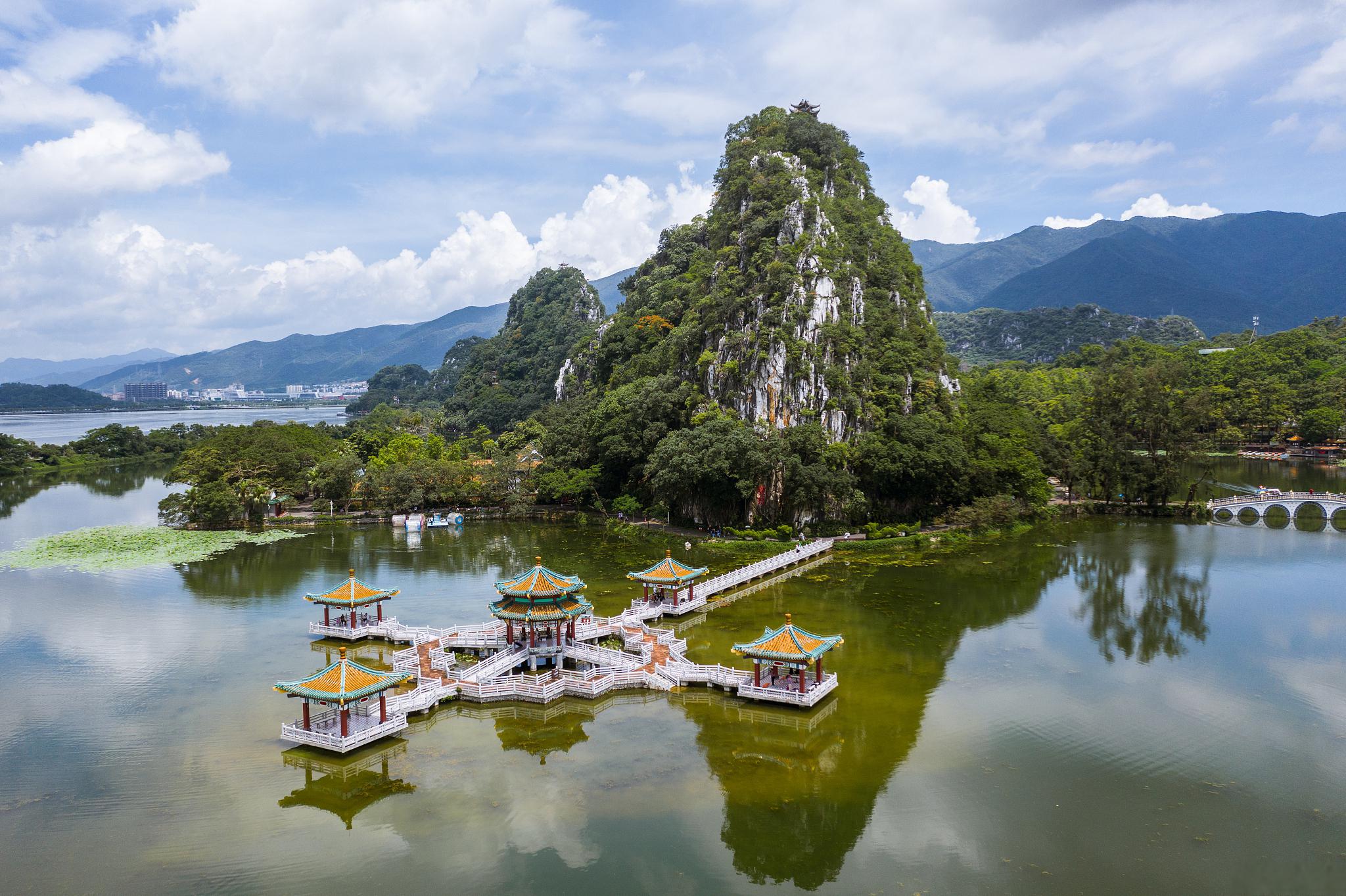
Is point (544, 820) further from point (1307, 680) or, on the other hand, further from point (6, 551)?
point (6, 551)

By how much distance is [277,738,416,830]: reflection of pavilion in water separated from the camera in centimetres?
1617

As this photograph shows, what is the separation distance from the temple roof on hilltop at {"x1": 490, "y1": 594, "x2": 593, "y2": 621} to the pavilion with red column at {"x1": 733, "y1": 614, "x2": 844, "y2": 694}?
15.7 ft

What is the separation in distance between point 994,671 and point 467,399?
74.1m

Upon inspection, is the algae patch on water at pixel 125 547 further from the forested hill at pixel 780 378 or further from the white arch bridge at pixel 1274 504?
the white arch bridge at pixel 1274 504

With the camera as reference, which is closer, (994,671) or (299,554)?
(994,671)

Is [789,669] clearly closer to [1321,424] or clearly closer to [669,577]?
[669,577]

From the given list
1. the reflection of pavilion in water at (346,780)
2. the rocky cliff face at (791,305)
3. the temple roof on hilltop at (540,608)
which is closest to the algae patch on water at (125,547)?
the temple roof on hilltop at (540,608)

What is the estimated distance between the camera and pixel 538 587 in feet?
76.9

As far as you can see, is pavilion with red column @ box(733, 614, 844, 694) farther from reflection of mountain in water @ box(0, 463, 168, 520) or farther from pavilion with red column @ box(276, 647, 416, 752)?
reflection of mountain in water @ box(0, 463, 168, 520)

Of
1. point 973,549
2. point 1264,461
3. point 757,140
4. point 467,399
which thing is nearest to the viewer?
point 973,549

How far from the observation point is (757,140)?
6150 cm

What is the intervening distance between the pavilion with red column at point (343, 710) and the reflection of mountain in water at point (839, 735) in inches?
282

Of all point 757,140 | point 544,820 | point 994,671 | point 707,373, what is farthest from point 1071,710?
point 757,140

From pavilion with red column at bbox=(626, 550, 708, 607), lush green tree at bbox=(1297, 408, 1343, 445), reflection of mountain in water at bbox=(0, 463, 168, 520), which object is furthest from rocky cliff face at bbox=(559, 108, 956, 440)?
reflection of mountain in water at bbox=(0, 463, 168, 520)
